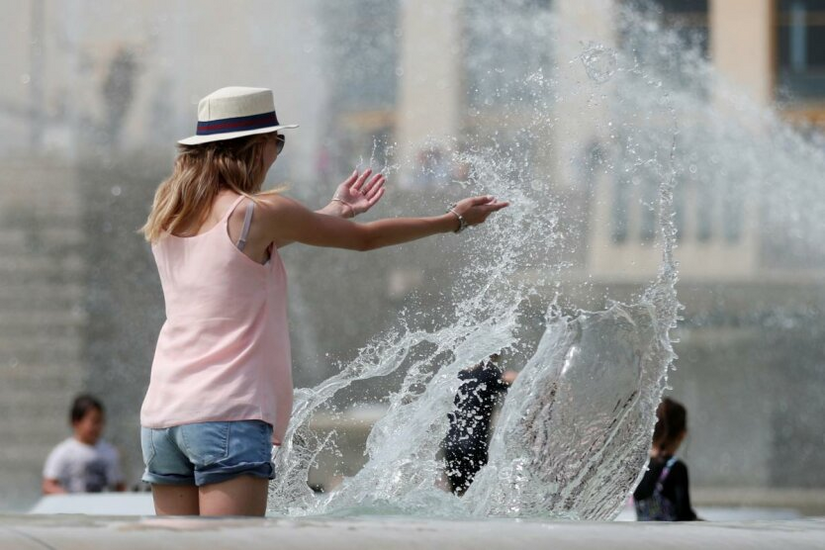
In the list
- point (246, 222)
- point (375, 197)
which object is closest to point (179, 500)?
point (246, 222)

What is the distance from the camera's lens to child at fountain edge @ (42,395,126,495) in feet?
21.8

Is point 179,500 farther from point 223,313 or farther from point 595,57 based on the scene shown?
point 595,57

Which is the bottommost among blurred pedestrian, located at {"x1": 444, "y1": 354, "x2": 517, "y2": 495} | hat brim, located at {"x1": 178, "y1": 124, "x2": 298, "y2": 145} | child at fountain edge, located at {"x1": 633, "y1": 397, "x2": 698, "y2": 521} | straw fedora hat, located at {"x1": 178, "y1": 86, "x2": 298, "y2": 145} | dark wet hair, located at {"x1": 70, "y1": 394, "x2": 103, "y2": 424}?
dark wet hair, located at {"x1": 70, "y1": 394, "x2": 103, "y2": 424}

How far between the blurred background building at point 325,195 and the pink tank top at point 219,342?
24.4 ft

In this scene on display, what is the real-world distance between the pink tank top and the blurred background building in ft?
24.4

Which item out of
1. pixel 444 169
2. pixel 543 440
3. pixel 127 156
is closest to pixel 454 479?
pixel 543 440

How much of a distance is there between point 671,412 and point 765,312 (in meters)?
6.94

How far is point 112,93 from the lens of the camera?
11.4 meters

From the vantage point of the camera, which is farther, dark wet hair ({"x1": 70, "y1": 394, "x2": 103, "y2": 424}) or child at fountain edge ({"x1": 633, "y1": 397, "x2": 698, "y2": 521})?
dark wet hair ({"x1": 70, "y1": 394, "x2": 103, "y2": 424})

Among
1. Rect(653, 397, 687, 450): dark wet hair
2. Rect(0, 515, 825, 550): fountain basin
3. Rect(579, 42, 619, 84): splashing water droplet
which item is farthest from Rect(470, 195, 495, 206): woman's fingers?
Rect(653, 397, 687, 450): dark wet hair

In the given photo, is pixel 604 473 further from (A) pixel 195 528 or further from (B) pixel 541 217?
(A) pixel 195 528

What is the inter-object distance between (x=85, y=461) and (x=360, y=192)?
13.4 feet

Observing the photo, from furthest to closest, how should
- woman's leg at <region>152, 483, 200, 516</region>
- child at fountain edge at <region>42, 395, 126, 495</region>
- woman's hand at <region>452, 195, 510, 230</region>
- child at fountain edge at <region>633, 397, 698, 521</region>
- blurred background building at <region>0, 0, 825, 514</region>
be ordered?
blurred background building at <region>0, 0, 825, 514</region> < child at fountain edge at <region>42, 395, 126, 495</region> < child at fountain edge at <region>633, 397, 698, 521</region> < woman's hand at <region>452, 195, 510, 230</region> < woman's leg at <region>152, 483, 200, 516</region>

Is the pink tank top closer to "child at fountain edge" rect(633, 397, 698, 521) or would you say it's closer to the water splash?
the water splash
